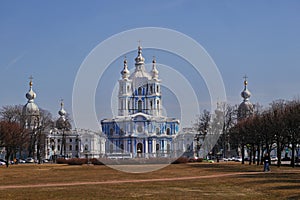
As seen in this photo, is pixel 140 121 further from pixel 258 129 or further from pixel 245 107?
pixel 258 129

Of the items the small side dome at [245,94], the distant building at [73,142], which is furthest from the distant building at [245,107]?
the distant building at [73,142]

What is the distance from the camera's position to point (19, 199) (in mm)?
24766

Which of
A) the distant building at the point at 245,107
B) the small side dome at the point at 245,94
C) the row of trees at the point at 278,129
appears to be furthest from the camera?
the small side dome at the point at 245,94

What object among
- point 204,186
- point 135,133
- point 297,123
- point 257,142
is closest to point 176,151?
point 135,133

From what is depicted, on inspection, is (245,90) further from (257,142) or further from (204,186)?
(204,186)

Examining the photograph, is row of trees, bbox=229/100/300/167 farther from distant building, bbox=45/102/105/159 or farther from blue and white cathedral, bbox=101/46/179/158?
distant building, bbox=45/102/105/159

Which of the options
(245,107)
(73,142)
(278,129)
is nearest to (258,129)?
→ (278,129)

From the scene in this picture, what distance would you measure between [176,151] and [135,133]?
11.4 m

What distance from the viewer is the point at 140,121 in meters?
138

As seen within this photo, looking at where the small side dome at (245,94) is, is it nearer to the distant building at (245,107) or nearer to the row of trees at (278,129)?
the distant building at (245,107)

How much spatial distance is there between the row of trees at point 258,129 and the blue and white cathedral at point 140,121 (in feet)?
63.9

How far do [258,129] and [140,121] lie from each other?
66.2 metres

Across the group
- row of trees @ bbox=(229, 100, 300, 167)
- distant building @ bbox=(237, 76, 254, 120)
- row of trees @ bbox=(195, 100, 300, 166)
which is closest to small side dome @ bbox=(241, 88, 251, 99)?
distant building @ bbox=(237, 76, 254, 120)

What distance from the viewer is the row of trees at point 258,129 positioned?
64.6 m
